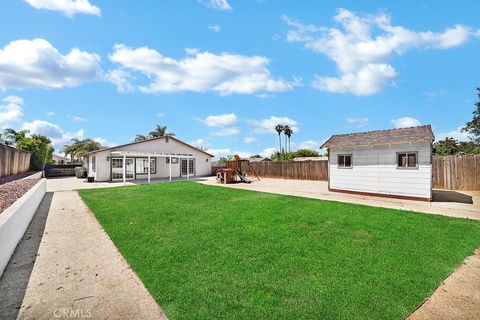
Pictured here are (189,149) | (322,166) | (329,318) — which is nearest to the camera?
(329,318)

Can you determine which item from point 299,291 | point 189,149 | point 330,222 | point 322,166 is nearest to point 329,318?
point 299,291

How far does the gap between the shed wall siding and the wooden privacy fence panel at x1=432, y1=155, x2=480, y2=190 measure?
68.4ft

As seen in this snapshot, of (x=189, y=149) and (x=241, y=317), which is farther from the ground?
(x=189, y=149)

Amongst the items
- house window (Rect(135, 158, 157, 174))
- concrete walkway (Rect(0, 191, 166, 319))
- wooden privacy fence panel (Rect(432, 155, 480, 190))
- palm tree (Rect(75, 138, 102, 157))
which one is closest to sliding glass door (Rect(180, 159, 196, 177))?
house window (Rect(135, 158, 157, 174))

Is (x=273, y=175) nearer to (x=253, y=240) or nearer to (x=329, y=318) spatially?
(x=253, y=240)

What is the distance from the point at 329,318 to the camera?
305 centimetres

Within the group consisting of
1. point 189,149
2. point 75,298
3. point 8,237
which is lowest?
point 75,298

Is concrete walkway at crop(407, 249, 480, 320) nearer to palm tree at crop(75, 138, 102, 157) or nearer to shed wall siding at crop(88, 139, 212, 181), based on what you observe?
shed wall siding at crop(88, 139, 212, 181)

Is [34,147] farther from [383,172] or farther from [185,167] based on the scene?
[383,172]

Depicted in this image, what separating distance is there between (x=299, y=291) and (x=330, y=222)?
406cm

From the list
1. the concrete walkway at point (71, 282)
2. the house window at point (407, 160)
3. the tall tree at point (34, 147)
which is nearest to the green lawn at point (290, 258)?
the concrete walkway at point (71, 282)

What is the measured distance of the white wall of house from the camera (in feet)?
37.7

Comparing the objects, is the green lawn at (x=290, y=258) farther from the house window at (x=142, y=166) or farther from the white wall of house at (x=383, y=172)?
the house window at (x=142, y=166)

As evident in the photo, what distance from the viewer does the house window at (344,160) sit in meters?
14.2
